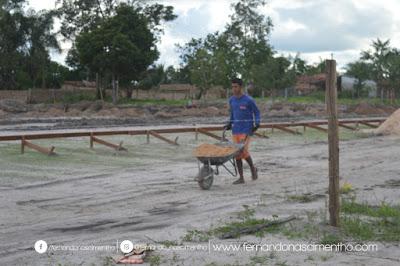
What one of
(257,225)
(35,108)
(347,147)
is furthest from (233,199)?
(35,108)

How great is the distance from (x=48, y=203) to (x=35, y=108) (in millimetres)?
31735

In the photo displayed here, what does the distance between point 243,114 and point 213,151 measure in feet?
3.48

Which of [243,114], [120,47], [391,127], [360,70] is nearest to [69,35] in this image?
[120,47]

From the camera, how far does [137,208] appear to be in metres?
8.43

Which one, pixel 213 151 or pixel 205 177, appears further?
pixel 213 151

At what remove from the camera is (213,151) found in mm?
10242

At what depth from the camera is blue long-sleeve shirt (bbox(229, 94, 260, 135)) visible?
35.6ft

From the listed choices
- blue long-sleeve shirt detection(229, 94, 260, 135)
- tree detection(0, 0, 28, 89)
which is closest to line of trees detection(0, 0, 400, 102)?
tree detection(0, 0, 28, 89)

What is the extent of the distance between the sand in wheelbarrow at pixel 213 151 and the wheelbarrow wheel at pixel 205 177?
233mm

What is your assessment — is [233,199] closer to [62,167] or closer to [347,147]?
[62,167]

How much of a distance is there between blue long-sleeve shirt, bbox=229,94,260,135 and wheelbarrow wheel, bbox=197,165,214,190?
116 centimetres

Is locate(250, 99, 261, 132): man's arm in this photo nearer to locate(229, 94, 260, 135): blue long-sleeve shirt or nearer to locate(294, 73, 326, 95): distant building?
locate(229, 94, 260, 135): blue long-sleeve shirt

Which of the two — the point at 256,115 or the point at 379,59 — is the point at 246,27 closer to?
the point at 379,59

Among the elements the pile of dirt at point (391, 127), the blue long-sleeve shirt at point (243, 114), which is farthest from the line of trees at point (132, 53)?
the blue long-sleeve shirt at point (243, 114)
